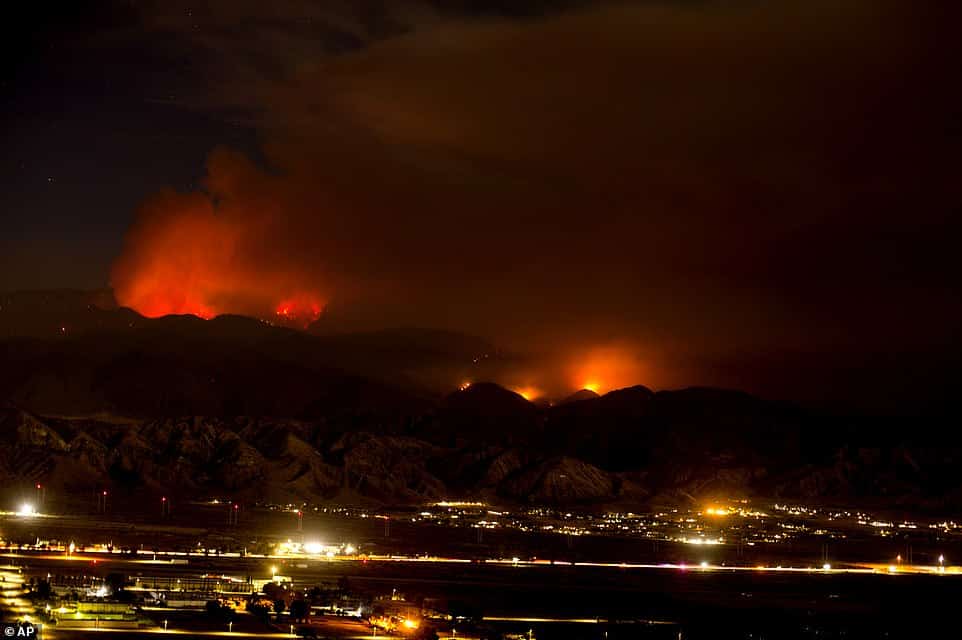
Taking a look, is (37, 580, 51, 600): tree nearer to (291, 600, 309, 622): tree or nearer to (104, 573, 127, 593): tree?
(104, 573, 127, 593): tree

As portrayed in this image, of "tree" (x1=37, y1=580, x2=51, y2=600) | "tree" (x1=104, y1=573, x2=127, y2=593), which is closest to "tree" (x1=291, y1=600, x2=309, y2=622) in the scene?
"tree" (x1=104, y1=573, x2=127, y2=593)

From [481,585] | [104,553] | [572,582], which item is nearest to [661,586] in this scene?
[572,582]

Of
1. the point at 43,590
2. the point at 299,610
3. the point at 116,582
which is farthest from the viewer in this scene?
the point at 116,582

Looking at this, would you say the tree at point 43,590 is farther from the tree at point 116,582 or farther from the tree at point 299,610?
the tree at point 299,610

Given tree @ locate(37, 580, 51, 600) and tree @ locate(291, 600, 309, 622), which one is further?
tree @ locate(37, 580, 51, 600)

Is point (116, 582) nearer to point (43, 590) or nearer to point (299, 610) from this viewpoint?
point (43, 590)

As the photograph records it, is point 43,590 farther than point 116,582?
No

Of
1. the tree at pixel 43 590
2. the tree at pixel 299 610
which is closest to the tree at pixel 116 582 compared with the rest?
the tree at pixel 43 590

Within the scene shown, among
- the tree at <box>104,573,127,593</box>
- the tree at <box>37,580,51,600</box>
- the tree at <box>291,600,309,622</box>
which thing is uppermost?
the tree at <box>104,573,127,593</box>

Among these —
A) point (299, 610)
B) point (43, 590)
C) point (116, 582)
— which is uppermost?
point (116, 582)

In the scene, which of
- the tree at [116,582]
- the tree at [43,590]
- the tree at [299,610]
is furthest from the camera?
the tree at [116,582]

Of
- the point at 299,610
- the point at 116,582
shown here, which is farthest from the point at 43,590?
the point at 299,610
